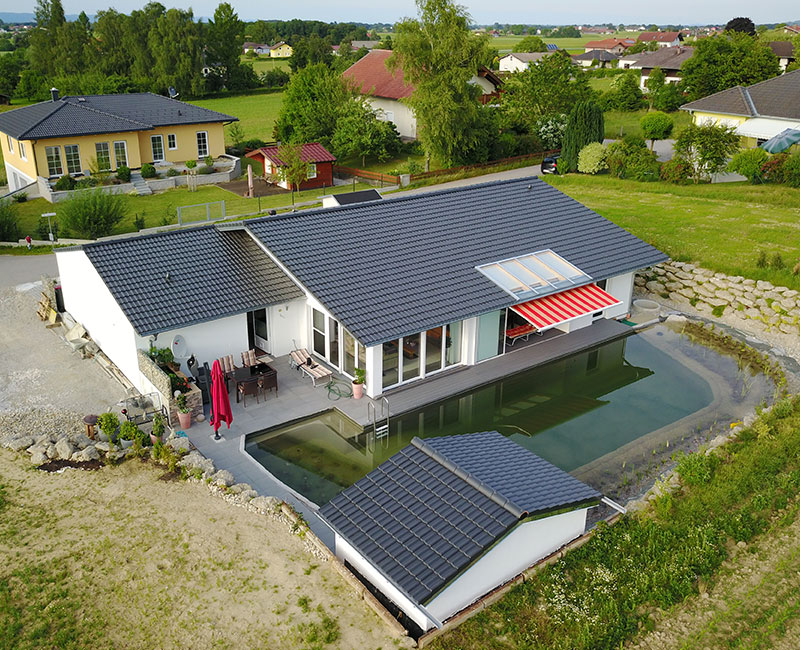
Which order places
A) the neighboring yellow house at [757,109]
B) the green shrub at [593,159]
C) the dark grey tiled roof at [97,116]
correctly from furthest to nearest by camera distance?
the neighboring yellow house at [757,109] < the green shrub at [593,159] < the dark grey tiled roof at [97,116]

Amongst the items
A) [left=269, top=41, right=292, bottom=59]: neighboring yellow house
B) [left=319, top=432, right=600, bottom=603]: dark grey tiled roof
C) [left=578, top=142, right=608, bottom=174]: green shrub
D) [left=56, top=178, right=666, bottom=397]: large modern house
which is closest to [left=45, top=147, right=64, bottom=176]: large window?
[left=56, top=178, right=666, bottom=397]: large modern house

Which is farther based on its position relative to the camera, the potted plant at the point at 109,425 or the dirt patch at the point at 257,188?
the dirt patch at the point at 257,188

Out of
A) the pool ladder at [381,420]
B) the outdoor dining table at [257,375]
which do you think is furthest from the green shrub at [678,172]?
the outdoor dining table at [257,375]

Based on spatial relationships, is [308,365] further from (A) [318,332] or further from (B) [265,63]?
(B) [265,63]

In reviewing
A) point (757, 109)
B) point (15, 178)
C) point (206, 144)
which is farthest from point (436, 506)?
point (757, 109)

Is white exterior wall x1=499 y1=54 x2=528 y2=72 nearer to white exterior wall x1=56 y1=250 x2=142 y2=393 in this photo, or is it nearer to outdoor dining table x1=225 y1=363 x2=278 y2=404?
white exterior wall x1=56 y1=250 x2=142 y2=393

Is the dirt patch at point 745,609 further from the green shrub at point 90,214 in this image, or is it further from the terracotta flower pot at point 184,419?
the green shrub at point 90,214

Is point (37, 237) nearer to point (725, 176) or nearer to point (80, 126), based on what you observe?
point (80, 126)
